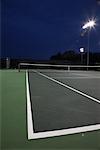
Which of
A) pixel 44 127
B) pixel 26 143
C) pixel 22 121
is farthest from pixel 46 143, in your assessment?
pixel 22 121

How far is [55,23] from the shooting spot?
39.2m

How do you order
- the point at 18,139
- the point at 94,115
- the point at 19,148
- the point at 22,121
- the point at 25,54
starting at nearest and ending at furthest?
the point at 19,148 → the point at 18,139 → the point at 22,121 → the point at 94,115 → the point at 25,54

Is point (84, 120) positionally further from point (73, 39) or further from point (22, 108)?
point (73, 39)

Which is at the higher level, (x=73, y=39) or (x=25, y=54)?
(x=73, y=39)

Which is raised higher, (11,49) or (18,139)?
(11,49)

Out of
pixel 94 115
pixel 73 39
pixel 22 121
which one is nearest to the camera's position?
pixel 22 121

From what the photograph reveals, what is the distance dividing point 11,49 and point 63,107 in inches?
Answer: 825

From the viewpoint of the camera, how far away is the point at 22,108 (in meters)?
4.34

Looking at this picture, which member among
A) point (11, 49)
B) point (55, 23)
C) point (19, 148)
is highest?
point (55, 23)

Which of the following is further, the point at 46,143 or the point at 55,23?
the point at 55,23

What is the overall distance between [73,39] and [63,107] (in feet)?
111

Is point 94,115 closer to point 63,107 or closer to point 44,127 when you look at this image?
point 63,107

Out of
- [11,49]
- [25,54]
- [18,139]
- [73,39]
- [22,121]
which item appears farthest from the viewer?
[73,39]

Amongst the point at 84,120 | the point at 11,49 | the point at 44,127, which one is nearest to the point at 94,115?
the point at 84,120
